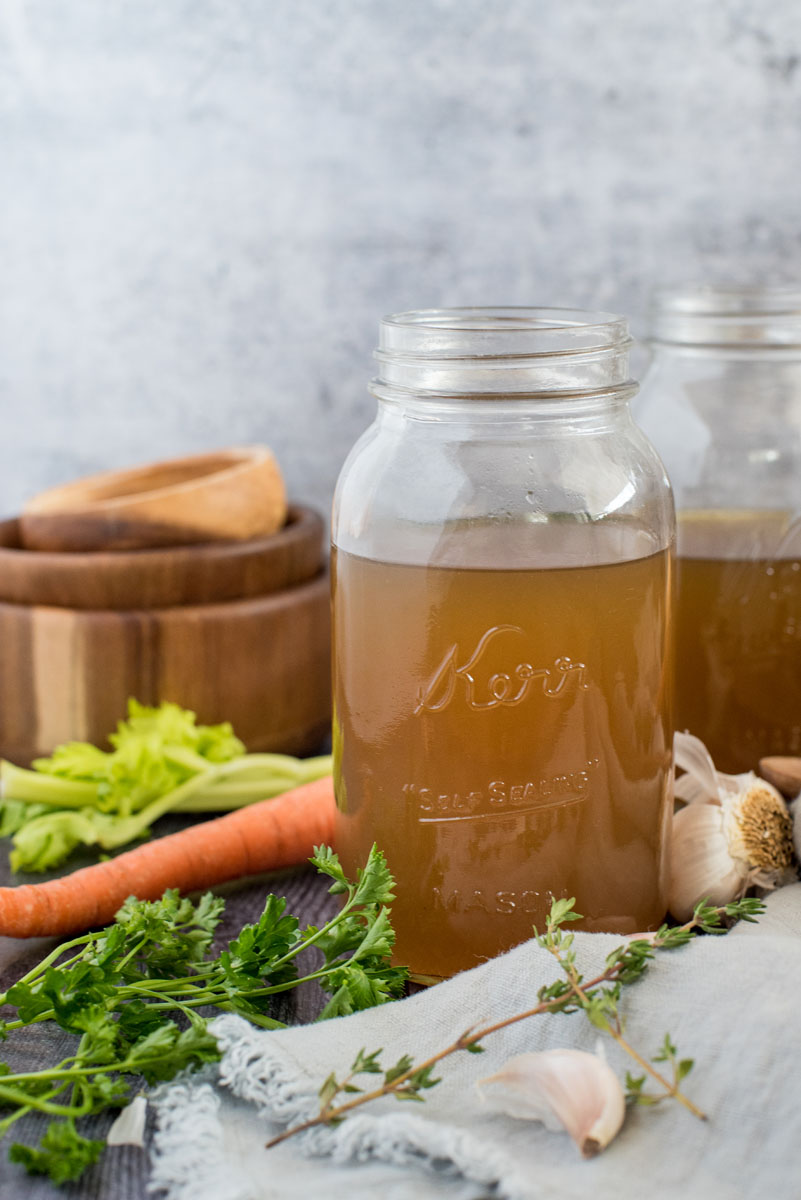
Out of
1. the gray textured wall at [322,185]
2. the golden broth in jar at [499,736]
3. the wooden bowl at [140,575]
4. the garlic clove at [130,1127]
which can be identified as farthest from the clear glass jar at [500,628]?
the gray textured wall at [322,185]

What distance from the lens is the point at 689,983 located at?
76 centimetres

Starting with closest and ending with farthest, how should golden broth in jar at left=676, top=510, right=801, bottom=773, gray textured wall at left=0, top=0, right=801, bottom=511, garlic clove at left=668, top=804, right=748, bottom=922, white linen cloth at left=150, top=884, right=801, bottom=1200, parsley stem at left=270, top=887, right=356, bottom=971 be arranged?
white linen cloth at left=150, top=884, right=801, bottom=1200 < parsley stem at left=270, top=887, right=356, bottom=971 < garlic clove at left=668, top=804, right=748, bottom=922 < golden broth in jar at left=676, top=510, right=801, bottom=773 < gray textured wall at left=0, top=0, right=801, bottom=511

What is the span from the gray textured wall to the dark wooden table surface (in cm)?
70

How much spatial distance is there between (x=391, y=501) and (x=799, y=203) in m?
0.91

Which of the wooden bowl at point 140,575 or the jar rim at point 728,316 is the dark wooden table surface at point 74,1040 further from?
the jar rim at point 728,316

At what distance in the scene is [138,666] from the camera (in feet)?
4.43

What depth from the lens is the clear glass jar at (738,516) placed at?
1.15m

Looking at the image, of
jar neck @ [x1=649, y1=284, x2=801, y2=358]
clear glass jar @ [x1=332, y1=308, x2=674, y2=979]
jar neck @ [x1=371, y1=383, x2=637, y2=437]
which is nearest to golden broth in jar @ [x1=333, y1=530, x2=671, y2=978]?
clear glass jar @ [x1=332, y1=308, x2=674, y2=979]

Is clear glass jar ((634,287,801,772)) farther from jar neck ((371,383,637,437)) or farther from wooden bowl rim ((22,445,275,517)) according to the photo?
wooden bowl rim ((22,445,275,517))

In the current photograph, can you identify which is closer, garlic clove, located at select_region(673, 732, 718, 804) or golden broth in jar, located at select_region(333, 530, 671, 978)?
Answer: golden broth in jar, located at select_region(333, 530, 671, 978)

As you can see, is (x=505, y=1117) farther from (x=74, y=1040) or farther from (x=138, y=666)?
(x=138, y=666)

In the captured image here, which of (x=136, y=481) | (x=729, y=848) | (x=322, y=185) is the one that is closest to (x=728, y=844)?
(x=729, y=848)

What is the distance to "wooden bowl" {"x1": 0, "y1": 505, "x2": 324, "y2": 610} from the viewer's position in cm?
134

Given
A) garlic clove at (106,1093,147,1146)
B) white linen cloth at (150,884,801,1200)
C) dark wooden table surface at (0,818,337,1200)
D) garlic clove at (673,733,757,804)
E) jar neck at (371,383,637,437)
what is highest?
jar neck at (371,383,637,437)
